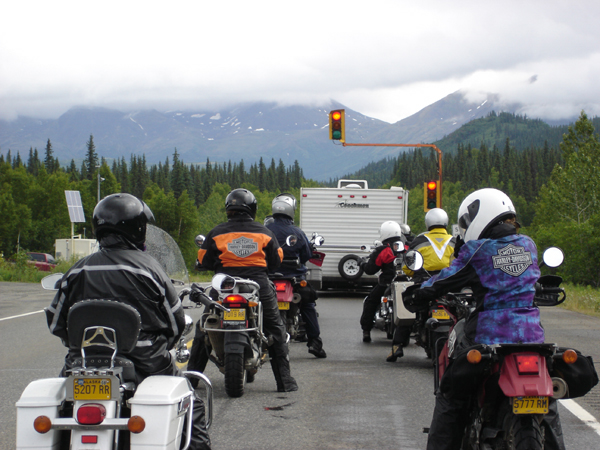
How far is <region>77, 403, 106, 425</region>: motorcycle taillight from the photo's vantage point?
10.4 ft

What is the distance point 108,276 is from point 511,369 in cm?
204

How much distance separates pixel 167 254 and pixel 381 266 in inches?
209

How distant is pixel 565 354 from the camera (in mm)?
3639

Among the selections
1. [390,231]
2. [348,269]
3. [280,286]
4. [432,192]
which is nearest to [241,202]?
[280,286]

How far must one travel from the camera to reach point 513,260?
386 cm

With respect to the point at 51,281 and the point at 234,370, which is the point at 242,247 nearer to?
the point at 234,370

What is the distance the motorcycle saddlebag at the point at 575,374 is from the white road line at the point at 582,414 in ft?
6.99

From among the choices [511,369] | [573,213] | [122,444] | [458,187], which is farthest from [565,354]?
[458,187]

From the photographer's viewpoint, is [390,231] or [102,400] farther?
[390,231]

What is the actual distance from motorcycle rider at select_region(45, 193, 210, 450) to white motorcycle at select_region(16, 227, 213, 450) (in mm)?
140

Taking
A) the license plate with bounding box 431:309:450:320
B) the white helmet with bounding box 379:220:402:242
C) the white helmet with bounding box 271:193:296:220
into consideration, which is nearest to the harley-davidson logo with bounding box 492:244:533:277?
the license plate with bounding box 431:309:450:320

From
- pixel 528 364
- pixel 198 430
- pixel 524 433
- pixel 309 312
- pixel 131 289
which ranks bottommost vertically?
pixel 309 312

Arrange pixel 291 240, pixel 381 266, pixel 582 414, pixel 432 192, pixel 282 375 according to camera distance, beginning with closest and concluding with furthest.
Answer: pixel 582 414
pixel 282 375
pixel 291 240
pixel 381 266
pixel 432 192

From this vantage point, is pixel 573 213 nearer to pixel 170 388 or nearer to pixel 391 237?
pixel 391 237
